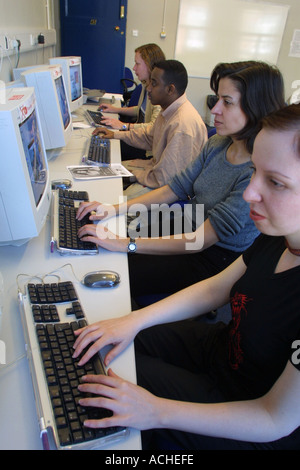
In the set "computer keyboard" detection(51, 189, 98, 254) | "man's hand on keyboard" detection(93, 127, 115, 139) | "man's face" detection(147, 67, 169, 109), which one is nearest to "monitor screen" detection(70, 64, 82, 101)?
"man's hand on keyboard" detection(93, 127, 115, 139)

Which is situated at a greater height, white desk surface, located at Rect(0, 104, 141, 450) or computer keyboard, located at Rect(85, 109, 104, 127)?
white desk surface, located at Rect(0, 104, 141, 450)

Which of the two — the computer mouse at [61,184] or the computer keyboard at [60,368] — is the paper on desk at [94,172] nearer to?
the computer mouse at [61,184]

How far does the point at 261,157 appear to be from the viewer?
2.46ft

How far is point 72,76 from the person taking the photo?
8.56 feet

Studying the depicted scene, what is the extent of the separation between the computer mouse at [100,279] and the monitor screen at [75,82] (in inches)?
81.9

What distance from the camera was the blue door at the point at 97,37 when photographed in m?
4.32

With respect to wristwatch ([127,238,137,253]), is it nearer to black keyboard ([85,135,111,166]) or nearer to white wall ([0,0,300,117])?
black keyboard ([85,135,111,166])

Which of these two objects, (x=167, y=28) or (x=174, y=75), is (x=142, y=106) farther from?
(x=167, y=28)

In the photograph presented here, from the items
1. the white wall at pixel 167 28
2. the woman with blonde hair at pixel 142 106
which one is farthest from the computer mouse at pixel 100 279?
the white wall at pixel 167 28

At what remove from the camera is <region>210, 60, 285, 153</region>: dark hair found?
1250 mm

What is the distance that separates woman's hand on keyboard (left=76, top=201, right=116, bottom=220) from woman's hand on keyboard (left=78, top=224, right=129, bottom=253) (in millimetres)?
94
